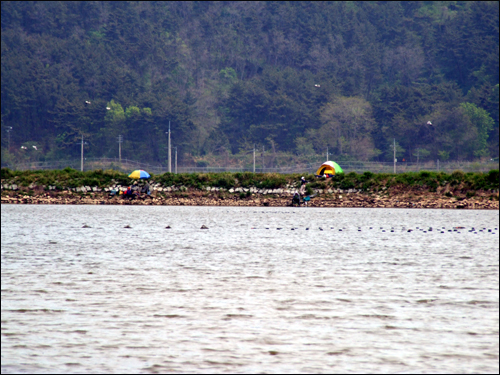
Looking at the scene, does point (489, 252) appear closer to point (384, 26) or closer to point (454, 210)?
point (454, 210)

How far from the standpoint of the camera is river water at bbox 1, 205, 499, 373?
9328 millimetres

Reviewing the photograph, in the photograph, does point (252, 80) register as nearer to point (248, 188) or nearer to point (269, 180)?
point (248, 188)

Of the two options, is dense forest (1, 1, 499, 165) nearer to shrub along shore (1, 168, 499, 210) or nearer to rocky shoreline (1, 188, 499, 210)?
shrub along shore (1, 168, 499, 210)

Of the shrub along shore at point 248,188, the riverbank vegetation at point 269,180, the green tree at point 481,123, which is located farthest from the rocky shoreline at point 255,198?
the green tree at point 481,123

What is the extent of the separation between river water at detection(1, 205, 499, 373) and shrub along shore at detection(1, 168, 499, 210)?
25.9 meters

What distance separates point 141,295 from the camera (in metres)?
13.7

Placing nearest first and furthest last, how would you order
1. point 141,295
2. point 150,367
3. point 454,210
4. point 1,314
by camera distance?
point 150,367 → point 1,314 → point 141,295 → point 454,210

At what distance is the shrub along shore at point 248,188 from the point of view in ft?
166

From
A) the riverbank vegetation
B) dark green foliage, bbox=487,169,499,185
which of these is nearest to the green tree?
the riverbank vegetation

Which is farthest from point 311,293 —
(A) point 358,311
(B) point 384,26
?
(B) point 384,26

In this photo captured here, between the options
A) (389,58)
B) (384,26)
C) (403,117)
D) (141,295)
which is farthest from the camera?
(384,26)

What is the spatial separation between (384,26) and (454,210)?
154 meters

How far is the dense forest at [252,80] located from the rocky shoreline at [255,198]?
88.3 meters

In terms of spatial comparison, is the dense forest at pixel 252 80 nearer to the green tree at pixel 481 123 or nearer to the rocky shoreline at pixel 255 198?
the green tree at pixel 481 123
